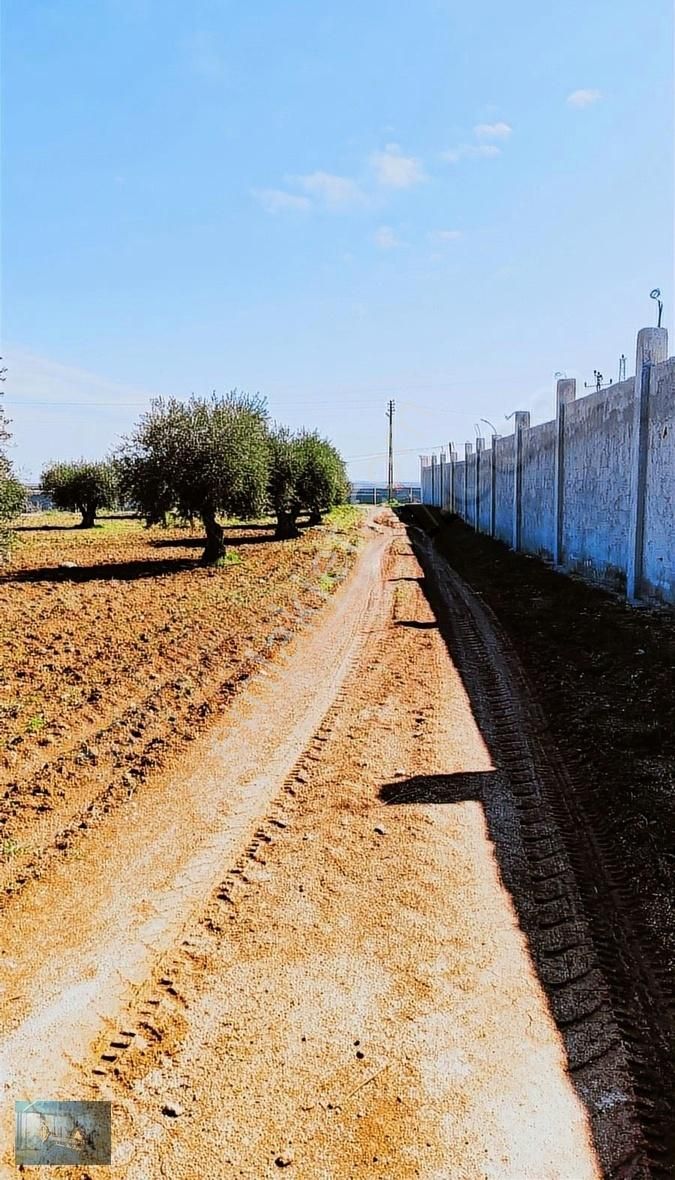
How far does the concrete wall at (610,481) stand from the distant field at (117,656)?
512 cm

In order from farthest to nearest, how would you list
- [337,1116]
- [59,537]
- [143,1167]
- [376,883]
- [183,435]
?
1. [59,537]
2. [183,435]
3. [376,883]
4. [337,1116]
5. [143,1167]

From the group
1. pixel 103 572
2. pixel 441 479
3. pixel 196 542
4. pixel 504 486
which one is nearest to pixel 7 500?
pixel 103 572

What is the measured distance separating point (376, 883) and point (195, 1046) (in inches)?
56.6

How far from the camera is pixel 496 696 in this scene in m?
7.63

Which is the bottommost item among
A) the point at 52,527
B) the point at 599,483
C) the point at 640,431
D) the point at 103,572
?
the point at 103,572

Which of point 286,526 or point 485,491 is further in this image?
point 485,491

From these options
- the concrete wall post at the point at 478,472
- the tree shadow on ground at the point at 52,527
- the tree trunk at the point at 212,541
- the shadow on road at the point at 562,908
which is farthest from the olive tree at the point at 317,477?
the shadow on road at the point at 562,908

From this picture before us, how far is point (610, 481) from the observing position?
12.7m

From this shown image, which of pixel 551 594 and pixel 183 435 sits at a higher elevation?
pixel 183 435

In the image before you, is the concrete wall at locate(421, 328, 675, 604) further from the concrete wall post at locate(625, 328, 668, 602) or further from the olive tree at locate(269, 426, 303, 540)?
the olive tree at locate(269, 426, 303, 540)

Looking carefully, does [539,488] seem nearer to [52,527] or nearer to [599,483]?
[599,483]

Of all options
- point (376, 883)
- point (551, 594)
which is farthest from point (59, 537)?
point (376, 883)

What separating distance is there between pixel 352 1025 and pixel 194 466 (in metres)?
16.2

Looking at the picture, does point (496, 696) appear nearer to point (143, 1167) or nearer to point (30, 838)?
point (30, 838)
